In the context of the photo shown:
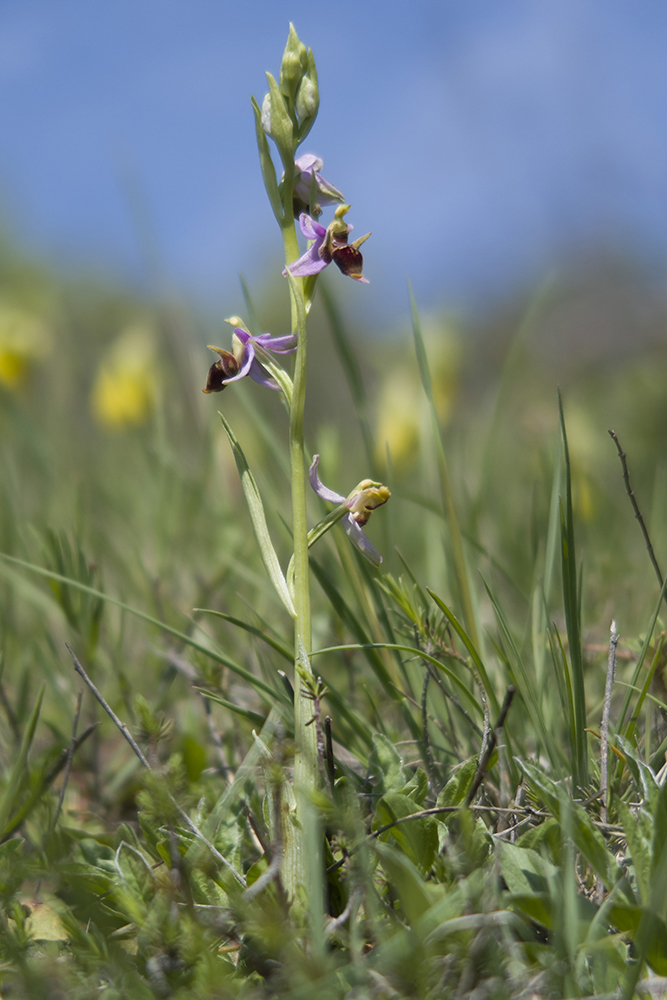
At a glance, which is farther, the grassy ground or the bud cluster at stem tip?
the bud cluster at stem tip

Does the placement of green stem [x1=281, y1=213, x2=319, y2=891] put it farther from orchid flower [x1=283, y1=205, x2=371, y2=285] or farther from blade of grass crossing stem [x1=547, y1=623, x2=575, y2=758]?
blade of grass crossing stem [x1=547, y1=623, x2=575, y2=758]


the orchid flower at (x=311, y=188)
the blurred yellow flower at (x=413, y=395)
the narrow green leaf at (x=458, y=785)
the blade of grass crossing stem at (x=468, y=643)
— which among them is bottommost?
the blurred yellow flower at (x=413, y=395)

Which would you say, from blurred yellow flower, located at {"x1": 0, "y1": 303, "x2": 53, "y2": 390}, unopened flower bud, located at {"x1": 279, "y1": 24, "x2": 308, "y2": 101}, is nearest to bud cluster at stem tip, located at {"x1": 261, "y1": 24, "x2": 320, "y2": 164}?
unopened flower bud, located at {"x1": 279, "y1": 24, "x2": 308, "y2": 101}

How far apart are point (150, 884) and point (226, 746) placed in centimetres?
44

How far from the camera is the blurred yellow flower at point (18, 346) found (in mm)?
2803

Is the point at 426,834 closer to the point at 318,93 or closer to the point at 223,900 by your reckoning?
the point at 223,900

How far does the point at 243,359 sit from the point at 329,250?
0.60 feet

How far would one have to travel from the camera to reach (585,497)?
2174mm

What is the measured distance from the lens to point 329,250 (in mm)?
949

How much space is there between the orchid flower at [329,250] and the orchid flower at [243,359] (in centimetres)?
9

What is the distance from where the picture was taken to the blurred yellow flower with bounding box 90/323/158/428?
3.15m

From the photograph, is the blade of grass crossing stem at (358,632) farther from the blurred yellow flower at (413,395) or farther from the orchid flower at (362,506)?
the blurred yellow flower at (413,395)

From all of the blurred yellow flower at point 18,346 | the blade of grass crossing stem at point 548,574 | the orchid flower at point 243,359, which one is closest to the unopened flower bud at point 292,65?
the orchid flower at point 243,359

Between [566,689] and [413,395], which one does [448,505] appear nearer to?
[566,689]
